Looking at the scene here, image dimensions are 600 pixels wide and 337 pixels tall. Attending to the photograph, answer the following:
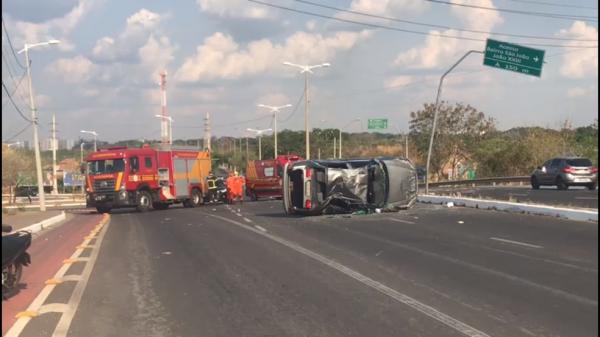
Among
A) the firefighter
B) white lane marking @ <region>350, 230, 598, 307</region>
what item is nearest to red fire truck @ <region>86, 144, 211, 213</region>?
the firefighter

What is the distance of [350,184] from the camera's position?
77.5 ft

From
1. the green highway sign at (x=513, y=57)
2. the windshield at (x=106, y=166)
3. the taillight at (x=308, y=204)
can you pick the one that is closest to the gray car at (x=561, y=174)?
the green highway sign at (x=513, y=57)

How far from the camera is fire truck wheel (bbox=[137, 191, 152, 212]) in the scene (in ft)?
106

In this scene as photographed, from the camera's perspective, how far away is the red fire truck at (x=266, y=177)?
39.2 metres

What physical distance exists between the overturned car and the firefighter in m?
14.4

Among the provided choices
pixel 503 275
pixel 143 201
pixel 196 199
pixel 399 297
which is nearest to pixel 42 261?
pixel 399 297

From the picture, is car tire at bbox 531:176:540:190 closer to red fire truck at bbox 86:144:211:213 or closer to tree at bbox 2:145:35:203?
red fire truck at bbox 86:144:211:213

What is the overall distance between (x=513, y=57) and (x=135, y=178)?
18581 millimetres

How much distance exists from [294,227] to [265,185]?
21045 millimetres

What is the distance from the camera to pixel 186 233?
60.1ft

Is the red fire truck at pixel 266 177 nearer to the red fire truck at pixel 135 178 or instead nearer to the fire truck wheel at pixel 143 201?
the red fire truck at pixel 135 178

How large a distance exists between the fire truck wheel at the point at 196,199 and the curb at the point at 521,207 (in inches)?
542

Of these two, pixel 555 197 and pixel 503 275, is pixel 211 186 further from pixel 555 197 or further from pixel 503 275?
pixel 503 275

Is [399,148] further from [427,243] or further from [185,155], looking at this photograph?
[427,243]
